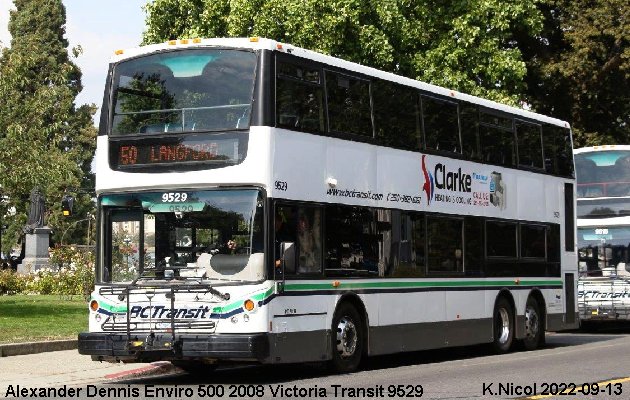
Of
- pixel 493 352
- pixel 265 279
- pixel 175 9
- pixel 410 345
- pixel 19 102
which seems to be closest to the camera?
pixel 265 279

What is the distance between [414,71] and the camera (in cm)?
3922

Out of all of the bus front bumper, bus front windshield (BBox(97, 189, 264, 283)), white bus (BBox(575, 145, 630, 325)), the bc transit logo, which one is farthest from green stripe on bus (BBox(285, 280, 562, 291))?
white bus (BBox(575, 145, 630, 325))

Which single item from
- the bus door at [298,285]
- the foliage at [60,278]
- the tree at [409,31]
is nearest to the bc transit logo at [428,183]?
the bus door at [298,285]

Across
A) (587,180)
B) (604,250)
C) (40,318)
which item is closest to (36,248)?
(40,318)

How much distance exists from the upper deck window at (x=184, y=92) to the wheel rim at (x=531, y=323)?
9.57 metres

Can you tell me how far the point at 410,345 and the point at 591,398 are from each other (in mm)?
6192

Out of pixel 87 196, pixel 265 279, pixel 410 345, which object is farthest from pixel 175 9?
pixel 87 196

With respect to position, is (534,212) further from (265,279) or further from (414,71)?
(414,71)

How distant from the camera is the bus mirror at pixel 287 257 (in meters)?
16.5

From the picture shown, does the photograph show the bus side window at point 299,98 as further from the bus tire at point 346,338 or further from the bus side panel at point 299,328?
the bus tire at point 346,338

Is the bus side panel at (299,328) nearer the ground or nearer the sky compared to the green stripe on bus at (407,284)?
nearer the ground

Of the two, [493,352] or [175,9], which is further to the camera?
[175,9]

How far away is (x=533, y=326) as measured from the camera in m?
24.3

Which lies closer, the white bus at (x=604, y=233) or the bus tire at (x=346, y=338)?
the bus tire at (x=346, y=338)
